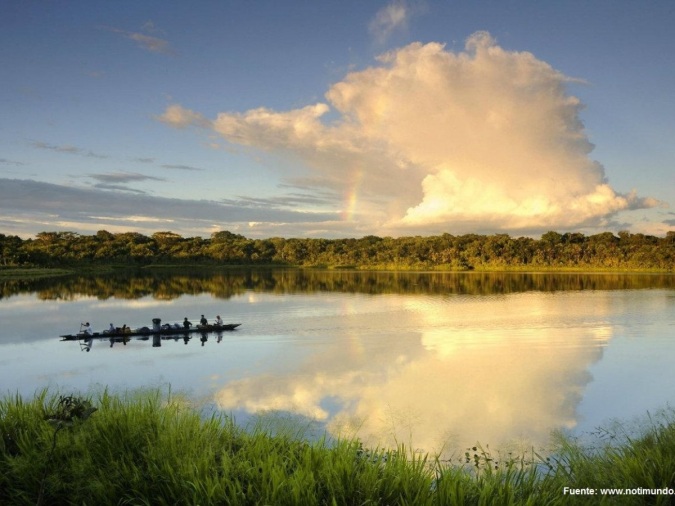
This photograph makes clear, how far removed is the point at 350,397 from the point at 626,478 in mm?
7988

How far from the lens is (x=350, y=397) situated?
41.5ft

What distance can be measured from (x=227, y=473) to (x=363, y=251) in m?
106

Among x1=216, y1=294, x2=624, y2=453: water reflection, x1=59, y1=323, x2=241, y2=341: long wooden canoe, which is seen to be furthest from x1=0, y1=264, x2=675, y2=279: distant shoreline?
x1=216, y1=294, x2=624, y2=453: water reflection

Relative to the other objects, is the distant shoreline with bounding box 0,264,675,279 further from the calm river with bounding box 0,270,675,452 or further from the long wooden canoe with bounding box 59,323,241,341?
the long wooden canoe with bounding box 59,323,241,341

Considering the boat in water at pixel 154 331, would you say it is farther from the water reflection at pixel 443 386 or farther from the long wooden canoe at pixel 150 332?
the water reflection at pixel 443 386

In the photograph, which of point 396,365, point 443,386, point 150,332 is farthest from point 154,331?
point 443,386

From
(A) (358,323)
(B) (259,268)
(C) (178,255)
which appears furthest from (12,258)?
(A) (358,323)

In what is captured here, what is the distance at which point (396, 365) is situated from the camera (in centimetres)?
1650

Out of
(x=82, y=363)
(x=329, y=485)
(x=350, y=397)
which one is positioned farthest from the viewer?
(x=82, y=363)

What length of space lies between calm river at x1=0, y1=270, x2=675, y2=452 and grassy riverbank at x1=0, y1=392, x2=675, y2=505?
3.87 meters

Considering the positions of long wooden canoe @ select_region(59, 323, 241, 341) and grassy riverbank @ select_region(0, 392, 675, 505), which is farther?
long wooden canoe @ select_region(59, 323, 241, 341)

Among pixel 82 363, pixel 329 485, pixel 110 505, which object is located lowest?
pixel 82 363

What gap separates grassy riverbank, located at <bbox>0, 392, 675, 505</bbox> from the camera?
15.4 feet

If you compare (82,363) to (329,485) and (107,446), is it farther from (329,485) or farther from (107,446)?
(329,485)
